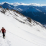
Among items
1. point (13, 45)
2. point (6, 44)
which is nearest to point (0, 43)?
point (6, 44)

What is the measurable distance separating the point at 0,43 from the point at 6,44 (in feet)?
2.56

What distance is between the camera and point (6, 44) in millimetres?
8945

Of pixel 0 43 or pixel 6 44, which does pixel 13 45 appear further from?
pixel 0 43

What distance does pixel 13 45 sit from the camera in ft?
30.5

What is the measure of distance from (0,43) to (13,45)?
5.69ft

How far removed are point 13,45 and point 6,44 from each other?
0.97m
